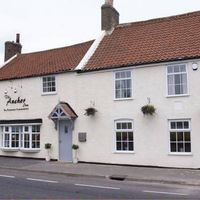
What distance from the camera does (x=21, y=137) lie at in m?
22.6

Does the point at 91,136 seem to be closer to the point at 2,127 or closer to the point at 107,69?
the point at 107,69

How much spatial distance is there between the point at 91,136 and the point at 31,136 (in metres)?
4.60

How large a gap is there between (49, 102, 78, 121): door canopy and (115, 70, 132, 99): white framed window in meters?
2.90

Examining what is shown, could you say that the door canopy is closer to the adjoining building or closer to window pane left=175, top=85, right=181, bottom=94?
the adjoining building

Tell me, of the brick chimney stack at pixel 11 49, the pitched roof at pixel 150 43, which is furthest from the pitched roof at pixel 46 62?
the brick chimney stack at pixel 11 49

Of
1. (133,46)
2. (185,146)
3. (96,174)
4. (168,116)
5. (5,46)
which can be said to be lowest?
(96,174)

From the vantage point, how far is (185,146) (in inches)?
665

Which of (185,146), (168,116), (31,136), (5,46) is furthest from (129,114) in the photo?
(5,46)

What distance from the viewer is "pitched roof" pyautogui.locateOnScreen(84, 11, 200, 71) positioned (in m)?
18.1

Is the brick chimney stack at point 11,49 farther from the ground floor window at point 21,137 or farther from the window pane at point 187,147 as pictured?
the window pane at point 187,147

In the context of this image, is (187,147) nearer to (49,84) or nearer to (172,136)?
(172,136)

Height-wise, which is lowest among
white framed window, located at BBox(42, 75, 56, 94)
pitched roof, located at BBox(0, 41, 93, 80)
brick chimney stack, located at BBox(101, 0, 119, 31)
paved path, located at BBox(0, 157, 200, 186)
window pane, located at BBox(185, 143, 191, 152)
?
paved path, located at BBox(0, 157, 200, 186)

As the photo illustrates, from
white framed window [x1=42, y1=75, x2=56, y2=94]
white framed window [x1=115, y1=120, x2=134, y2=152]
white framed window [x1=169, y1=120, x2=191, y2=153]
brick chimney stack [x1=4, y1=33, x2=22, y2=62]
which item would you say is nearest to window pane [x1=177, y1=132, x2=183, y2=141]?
white framed window [x1=169, y1=120, x2=191, y2=153]

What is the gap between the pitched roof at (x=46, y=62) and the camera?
21.8 m
